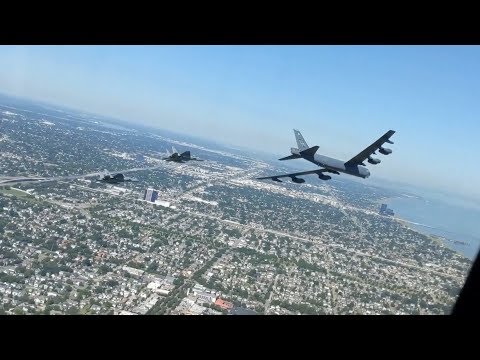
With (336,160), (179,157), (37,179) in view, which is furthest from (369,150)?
(37,179)

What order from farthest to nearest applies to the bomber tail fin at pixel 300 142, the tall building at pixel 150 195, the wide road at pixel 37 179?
the tall building at pixel 150 195
the wide road at pixel 37 179
the bomber tail fin at pixel 300 142

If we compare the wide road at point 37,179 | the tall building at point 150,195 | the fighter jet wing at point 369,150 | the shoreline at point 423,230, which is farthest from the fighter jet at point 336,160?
the tall building at point 150,195

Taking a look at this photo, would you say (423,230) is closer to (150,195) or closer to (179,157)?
(150,195)

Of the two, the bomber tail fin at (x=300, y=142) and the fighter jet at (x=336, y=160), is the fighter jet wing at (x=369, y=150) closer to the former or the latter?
the fighter jet at (x=336, y=160)

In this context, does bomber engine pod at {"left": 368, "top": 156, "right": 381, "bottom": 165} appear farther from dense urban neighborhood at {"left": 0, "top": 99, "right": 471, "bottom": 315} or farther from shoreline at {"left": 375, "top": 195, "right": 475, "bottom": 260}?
shoreline at {"left": 375, "top": 195, "right": 475, "bottom": 260}

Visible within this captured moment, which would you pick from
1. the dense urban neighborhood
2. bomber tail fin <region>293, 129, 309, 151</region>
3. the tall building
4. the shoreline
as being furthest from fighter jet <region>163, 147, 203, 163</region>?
the shoreline

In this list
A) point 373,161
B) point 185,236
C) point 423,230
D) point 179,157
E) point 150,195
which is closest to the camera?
point 373,161
